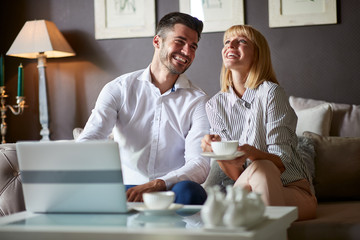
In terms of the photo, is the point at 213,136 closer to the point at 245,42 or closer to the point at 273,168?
the point at 273,168

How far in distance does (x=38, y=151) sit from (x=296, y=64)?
87.4 inches

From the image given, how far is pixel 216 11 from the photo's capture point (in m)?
3.42

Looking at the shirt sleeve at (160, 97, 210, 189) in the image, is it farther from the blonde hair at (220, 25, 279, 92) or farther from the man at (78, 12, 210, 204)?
the blonde hair at (220, 25, 279, 92)

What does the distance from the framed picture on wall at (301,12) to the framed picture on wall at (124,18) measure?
82cm

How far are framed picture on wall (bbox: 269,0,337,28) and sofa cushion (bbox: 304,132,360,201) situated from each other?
3.09ft

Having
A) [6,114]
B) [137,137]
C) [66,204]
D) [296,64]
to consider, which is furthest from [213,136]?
[6,114]

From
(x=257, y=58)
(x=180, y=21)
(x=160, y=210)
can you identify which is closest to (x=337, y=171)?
(x=257, y=58)

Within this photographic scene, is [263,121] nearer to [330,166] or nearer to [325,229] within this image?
[325,229]

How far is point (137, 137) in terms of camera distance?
8.07 feet

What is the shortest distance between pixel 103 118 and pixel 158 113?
26 centimetres

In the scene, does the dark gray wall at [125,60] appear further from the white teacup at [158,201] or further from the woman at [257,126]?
the white teacup at [158,201]

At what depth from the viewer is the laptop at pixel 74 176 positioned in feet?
4.59

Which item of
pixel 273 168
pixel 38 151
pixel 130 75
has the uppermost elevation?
pixel 130 75

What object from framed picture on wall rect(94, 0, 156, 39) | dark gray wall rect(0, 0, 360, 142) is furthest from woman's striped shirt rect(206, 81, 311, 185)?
framed picture on wall rect(94, 0, 156, 39)
